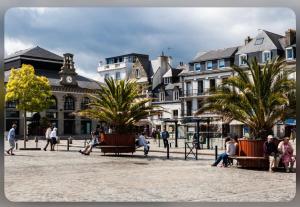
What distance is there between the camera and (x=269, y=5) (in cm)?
604

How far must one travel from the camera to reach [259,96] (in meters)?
14.8

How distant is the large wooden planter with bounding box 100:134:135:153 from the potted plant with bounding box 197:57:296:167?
22.4ft

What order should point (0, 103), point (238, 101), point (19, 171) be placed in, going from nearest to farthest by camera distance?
point (0, 103), point (19, 171), point (238, 101)

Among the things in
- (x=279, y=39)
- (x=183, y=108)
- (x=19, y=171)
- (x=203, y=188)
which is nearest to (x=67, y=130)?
(x=183, y=108)

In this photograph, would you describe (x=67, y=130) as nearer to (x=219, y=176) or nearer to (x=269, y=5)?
(x=219, y=176)

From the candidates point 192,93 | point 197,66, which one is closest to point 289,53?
point 197,66

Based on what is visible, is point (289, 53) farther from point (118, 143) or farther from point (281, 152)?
point (281, 152)

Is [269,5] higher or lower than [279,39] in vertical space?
lower

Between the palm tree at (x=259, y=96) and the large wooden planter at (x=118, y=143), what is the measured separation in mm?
6960

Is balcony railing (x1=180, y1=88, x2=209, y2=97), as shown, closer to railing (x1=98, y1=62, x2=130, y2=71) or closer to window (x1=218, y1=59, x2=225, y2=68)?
window (x1=218, y1=59, x2=225, y2=68)

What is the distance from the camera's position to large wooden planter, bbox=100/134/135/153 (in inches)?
851

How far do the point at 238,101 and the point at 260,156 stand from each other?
6.52ft

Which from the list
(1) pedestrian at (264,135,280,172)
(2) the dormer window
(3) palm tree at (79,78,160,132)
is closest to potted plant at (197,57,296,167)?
(1) pedestrian at (264,135,280,172)

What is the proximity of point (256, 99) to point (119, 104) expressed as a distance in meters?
7.70
